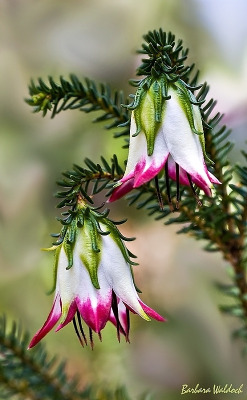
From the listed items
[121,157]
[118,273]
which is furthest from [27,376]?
[121,157]

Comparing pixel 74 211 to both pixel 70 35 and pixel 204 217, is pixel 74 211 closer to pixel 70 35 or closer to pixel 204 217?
pixel 204 217

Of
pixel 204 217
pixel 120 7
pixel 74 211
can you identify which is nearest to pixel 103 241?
pixel 74 211

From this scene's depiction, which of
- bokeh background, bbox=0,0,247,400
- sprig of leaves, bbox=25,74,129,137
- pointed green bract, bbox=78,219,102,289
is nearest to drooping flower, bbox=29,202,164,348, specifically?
pointed green bract, bbox=78,219,102,289

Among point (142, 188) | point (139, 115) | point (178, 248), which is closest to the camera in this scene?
point (139, 115)

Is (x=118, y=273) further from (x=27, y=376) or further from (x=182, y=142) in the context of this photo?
(x=27, y=376)

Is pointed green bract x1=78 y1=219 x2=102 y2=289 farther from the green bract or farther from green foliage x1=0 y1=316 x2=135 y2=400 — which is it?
green foliage x1=0 y1=316 x2=135 y2=400

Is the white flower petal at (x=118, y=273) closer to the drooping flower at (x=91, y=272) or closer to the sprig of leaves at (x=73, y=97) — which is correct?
the drooping flower at (x=91, y=272)

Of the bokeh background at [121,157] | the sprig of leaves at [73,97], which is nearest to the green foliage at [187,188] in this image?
the sprig of leaves at [73,97]
